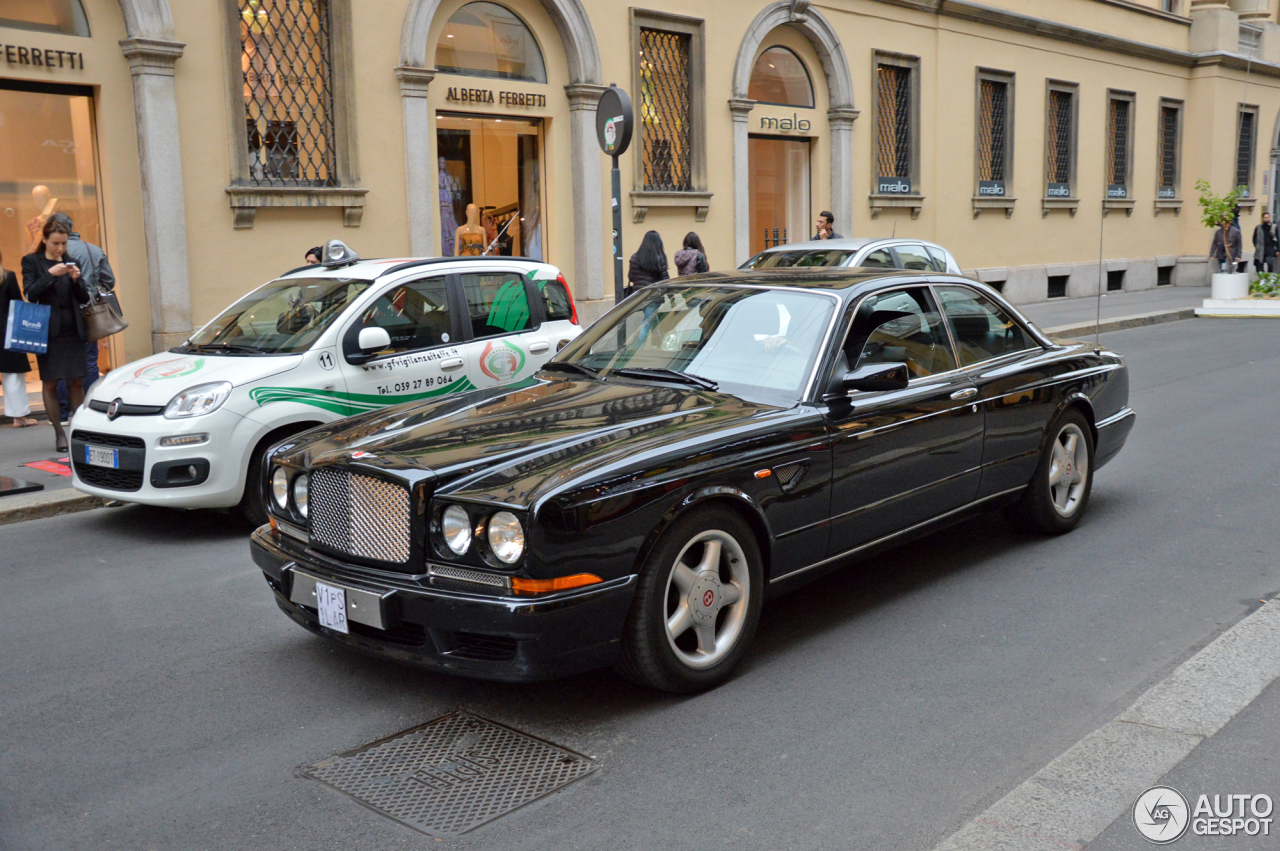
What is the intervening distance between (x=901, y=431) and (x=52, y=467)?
22.1ft

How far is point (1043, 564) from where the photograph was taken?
231 inches

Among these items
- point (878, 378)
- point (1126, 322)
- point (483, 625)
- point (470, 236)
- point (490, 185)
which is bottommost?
point (1126, 322)

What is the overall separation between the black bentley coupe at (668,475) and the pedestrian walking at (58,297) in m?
5.19

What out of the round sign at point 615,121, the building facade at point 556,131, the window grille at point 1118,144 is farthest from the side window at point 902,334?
the window grille at point 1118,144

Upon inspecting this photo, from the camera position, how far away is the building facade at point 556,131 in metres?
11.8

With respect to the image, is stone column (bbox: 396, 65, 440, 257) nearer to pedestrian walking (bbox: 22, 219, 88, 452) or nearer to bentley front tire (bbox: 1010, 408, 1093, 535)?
pedestrian walking (bbox: 22, 219, 88, 452)

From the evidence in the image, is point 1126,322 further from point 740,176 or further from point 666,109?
point 666,109

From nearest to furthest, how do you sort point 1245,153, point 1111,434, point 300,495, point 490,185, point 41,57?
point 300,495
point 1111,434
point 41,57
point 490,185
point 1245,153

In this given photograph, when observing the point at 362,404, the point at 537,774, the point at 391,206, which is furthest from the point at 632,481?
the point at 391,206

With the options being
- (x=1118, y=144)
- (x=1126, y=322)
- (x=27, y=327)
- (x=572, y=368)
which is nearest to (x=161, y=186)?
Result: (x=27, y=327)

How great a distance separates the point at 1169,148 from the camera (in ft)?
97.9

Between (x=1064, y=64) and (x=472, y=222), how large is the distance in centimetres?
1583

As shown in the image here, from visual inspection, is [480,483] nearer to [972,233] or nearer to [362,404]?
[362,404]

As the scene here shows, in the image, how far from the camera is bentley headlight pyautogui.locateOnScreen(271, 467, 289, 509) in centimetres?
452
